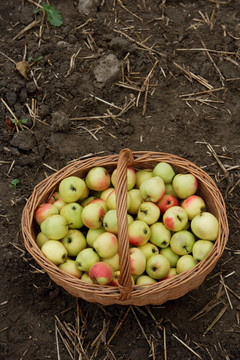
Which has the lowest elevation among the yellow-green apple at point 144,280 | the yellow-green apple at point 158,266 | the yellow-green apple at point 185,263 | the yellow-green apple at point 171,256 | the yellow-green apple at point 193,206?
the yellow-green apple at point 171,256

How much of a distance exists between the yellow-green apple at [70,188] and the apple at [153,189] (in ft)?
1.65

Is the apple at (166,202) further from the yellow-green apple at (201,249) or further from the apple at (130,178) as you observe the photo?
the yellow-green apple at (201,249)

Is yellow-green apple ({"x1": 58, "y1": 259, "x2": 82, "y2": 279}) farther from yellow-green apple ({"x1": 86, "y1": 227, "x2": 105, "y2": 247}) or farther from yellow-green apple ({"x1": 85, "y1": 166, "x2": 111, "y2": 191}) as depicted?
yellow-green apple ({"x1": 85, "y1": 166, "x2": 111, "y2": 191})

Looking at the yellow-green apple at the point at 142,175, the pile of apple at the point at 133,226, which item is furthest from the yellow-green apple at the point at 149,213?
the yellow-green apple at the point at 142,175

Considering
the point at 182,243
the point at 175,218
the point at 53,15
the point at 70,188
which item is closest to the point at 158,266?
the point at 182,243

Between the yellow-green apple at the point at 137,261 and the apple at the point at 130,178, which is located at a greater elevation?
the apple at the point at 130,178

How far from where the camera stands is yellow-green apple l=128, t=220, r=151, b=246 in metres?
3.32

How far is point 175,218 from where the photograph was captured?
134 inches

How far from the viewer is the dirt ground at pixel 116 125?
3.62m

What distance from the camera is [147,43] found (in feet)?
17.2

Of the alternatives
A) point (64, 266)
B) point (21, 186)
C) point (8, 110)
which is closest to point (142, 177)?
point (64, 266)

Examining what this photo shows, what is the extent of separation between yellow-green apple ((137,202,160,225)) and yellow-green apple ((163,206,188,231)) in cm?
7

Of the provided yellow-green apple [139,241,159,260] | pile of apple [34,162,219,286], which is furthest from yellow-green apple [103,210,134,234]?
yellow-green apple [139,241,159,260]

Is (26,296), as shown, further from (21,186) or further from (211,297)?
(211,297)
